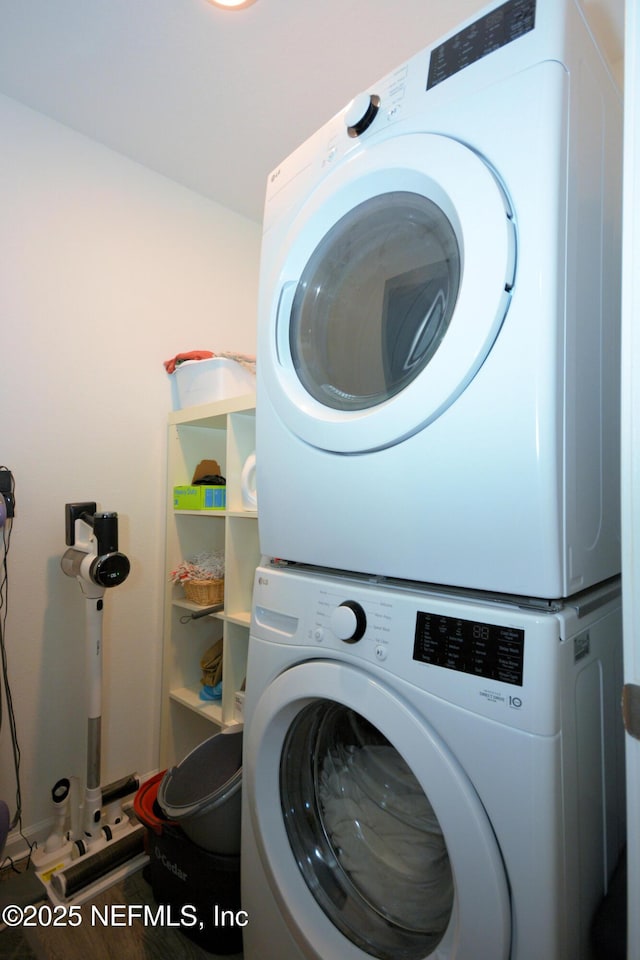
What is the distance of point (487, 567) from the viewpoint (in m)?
0.63

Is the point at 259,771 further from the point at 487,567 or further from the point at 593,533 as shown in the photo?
the point at 593,533

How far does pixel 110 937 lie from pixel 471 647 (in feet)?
4.41

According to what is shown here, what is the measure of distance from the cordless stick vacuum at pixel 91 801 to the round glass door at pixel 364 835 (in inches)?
31.1

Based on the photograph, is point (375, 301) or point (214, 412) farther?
point (214, 412)

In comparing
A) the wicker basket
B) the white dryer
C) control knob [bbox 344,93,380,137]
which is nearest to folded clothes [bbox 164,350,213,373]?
the wicker basket

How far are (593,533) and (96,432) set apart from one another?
1.65m

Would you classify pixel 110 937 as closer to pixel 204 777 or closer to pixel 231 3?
pixel 204 777

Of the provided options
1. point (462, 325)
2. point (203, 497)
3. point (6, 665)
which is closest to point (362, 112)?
point (462, 325)

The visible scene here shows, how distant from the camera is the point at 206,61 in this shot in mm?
1403

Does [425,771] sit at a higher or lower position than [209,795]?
higher

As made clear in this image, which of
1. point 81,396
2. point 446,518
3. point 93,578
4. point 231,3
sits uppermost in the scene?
point 231,3

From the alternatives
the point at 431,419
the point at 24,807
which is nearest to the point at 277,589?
the point at 431,419

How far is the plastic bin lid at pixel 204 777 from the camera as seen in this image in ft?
3.57

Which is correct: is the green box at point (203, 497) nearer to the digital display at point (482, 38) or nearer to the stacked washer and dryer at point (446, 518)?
the stacked washer and dryer at point (446, 518)
